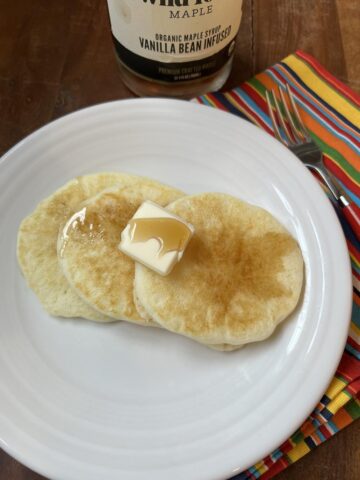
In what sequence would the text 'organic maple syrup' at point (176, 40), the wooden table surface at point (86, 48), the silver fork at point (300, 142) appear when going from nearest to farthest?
1. the text 'organic maple syrup' at point (176, 40)
2. the silver fork at point (300, 142)
3. the wooden table surface at point (86, 48)

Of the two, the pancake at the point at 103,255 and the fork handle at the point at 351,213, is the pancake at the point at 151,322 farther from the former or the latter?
the fork handle at the point at 351,213

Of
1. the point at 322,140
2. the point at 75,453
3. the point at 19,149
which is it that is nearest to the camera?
the point at 75,453

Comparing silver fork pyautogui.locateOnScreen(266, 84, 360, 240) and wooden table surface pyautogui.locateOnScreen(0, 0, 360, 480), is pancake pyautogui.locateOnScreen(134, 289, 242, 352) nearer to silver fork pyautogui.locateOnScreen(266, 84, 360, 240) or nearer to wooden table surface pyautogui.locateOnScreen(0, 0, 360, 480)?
silver fork pyautogui.locateOnScreen(266, 84, 360, 240)

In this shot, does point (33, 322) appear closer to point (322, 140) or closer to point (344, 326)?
point (344, 326)

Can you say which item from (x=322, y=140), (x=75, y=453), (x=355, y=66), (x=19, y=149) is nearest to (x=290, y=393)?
(x=75, y=453)

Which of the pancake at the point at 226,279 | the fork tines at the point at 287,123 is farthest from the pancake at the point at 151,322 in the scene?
the fork tines at the point at 287,123
